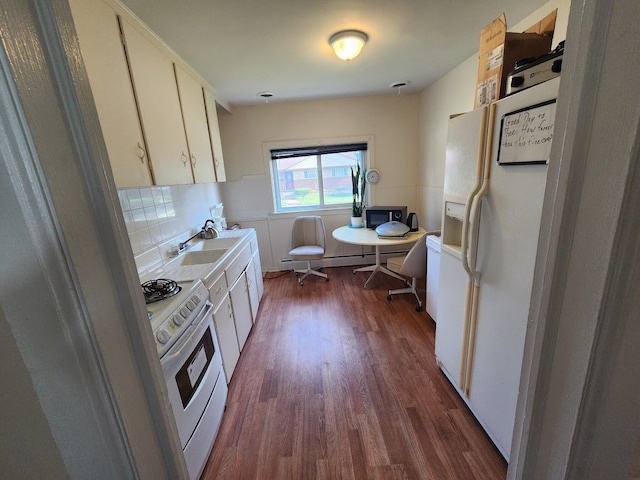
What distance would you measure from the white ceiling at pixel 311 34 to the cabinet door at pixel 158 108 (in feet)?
0.51

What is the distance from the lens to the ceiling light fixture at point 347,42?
72.1 inches

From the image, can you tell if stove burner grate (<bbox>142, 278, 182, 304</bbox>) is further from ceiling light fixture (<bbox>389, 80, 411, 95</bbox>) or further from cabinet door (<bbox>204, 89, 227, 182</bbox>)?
ceiling light fixture (<bbox>389, 80, 411, 95</bbox>)

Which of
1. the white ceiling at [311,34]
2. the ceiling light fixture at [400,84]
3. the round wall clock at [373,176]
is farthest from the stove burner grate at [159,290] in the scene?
the ceiling light fixture at [400,84]

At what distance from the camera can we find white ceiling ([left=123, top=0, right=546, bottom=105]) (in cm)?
152

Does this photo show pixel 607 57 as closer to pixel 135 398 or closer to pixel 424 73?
pixel 135 398

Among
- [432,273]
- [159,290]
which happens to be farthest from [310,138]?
[159,290]

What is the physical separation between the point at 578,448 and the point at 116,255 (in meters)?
0.93

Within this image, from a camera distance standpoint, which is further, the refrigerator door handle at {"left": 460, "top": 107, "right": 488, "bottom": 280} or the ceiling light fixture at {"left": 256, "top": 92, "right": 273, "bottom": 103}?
the ceiling light fixture at {"left": 256, "top": 92, "right": 273, "bottom": 103}

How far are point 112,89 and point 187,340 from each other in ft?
4.07

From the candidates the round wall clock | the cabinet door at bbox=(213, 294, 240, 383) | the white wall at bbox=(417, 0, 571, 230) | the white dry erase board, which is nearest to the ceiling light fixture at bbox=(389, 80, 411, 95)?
the white wall at bbox=(417, 0, 571, 230)

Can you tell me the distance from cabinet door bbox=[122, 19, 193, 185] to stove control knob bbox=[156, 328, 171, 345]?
35.6 inches

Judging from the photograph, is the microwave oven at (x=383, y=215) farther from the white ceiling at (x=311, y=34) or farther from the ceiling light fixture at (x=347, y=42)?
the ceiling light fixture at (x=347, y=42)

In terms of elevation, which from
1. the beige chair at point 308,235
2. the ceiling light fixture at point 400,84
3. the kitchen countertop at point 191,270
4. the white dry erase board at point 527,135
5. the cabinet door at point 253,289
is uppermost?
the ceiling light fixture at point 400,84

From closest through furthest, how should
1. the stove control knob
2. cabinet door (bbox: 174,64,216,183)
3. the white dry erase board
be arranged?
the white dry erase board → the stove control knob → cabinet door (bbox: 174,64,216,183)
